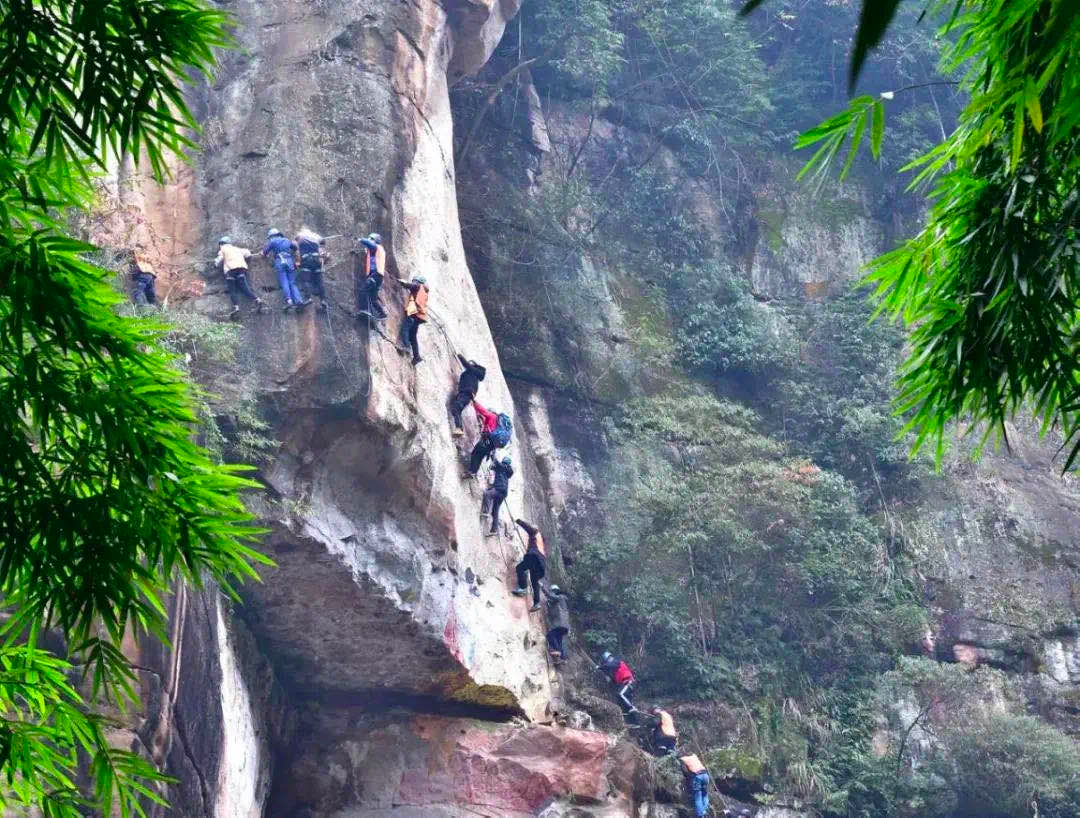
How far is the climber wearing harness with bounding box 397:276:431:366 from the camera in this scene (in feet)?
43.9

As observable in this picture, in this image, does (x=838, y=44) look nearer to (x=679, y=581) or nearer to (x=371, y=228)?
(x=679, y=581)

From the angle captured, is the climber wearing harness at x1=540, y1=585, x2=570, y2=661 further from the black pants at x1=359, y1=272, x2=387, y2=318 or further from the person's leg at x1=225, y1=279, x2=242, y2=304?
the person's leg at x1=225, y1=279, x2=242, y2=304

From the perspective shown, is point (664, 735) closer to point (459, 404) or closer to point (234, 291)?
point (459, 404)

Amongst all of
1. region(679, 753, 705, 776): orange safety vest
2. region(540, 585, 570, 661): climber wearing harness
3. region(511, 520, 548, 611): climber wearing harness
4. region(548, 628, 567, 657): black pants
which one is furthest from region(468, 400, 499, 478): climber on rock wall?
region(679, 753, 705, 776): orange safety vest

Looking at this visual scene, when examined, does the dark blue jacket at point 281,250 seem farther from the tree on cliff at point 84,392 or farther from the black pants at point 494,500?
the tree on cliff at point 84,392

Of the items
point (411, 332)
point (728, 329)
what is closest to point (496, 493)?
point (411, 332)

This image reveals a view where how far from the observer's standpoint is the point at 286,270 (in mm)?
12383

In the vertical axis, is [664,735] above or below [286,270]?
below

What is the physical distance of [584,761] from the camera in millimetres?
13062

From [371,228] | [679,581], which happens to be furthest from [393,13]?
[679,581]

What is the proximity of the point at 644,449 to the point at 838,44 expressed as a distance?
12122mm

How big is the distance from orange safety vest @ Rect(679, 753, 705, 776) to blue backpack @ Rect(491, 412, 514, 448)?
4.87m

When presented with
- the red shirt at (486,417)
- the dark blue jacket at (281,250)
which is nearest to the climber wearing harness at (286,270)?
the dark blue jacket at (281,250)

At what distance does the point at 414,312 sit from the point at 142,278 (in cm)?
310
